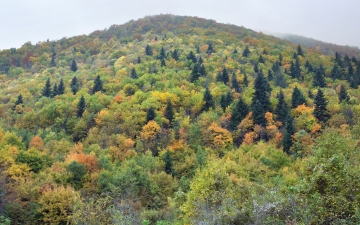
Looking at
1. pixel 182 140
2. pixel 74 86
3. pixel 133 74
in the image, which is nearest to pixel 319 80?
pixel 182 140

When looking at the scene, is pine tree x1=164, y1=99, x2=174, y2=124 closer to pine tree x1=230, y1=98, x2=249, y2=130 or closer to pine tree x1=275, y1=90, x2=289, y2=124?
pine tree x1=230, y1=98, x2=249, y2=130

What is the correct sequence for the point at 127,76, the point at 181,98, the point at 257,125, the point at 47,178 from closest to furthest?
the point at 47,178 → the point at 257,125 → the point at 181,98 → the point at 127,76

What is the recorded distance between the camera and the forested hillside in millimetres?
18250

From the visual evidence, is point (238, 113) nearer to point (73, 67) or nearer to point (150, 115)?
point (150, 115)

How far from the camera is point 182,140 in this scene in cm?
5775

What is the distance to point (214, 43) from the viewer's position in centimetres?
12306

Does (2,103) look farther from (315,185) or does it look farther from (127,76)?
(315,185)

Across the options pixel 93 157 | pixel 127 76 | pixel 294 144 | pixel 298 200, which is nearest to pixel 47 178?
pixel 93 157

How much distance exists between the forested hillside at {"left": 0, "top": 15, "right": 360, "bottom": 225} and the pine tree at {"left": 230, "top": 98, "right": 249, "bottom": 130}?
195 mm

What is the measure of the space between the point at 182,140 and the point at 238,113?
12.1m

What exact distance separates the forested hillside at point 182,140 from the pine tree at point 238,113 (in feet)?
0.64

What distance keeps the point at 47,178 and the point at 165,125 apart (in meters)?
28.1

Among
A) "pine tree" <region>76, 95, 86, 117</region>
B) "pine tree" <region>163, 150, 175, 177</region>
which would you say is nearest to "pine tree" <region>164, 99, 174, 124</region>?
"pine tree" <region>163, 150, 175, 177</region>

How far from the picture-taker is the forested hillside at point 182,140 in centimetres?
1825
